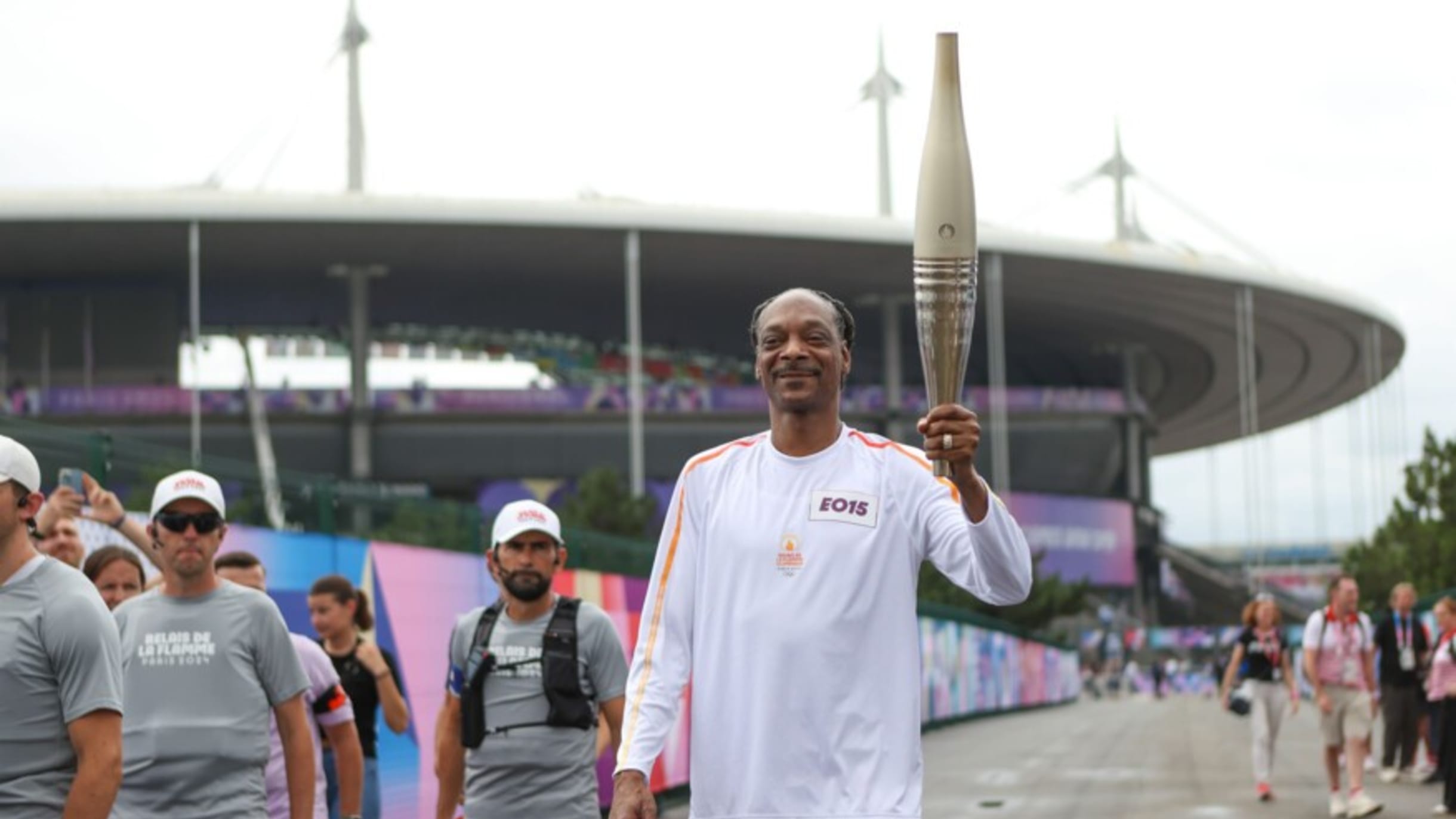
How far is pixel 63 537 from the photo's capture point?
767 cm

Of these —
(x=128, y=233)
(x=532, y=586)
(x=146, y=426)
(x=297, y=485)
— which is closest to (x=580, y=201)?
(x=128, y=233)

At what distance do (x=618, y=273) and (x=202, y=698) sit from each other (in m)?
59.3

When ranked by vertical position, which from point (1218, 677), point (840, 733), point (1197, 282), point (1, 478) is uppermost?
point (1197, 282)

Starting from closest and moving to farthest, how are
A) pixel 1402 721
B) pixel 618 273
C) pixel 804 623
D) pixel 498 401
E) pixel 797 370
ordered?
pixel 804 623
pixel 797 370
pixel 1402 721
pixel 618 273
pixel 498 401

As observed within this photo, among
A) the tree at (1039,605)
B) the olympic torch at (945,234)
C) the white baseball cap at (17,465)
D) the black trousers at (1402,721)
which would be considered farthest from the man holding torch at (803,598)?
the tree at (1039,605)

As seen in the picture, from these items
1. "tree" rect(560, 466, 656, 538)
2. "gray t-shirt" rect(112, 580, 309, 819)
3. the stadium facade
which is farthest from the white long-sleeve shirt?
"tree" rect(560, 466, 656, 538)

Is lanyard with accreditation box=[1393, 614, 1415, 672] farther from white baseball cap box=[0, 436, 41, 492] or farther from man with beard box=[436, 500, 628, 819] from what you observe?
white baseball cap box=[0, 436, 41, 492]

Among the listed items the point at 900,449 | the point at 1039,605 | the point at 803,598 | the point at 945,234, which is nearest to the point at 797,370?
the point at 900,449

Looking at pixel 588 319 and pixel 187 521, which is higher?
pixel 588 319

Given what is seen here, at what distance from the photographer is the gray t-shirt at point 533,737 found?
796 centimetres

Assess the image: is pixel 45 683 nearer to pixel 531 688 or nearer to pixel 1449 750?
pixel 531 688

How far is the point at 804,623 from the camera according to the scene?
470 cm

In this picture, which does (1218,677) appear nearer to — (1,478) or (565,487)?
(565,487)

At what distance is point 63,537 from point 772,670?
12.4 ft
